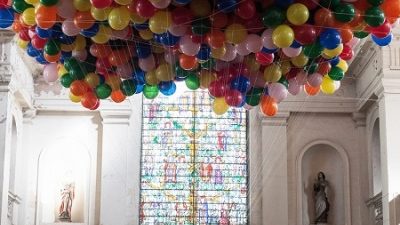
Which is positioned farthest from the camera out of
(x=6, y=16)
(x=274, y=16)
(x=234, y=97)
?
(x=234, y=97)

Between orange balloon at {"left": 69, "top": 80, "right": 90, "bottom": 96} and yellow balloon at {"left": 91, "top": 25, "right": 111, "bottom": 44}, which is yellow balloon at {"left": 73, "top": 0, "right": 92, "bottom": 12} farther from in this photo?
orange balloon at {"left": 69, "top": 80, "right": 90, "bottom": 96}

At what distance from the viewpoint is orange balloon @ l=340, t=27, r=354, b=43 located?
28.9 feet

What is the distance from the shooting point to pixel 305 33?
866 centimetres

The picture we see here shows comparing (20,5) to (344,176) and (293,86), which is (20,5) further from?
(344,176)

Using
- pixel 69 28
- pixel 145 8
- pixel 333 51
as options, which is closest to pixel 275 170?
pixel 333 51

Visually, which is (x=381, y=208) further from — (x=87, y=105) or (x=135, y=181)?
(x=87, y=105)

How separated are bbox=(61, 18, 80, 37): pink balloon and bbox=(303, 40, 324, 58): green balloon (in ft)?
7.38

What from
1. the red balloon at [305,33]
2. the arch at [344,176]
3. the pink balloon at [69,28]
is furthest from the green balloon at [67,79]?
the arch at [344,176]

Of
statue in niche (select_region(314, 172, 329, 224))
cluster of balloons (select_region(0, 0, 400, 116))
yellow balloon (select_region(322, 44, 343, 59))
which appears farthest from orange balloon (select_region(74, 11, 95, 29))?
statue in niche (select_region(314, 172, 329, 224))

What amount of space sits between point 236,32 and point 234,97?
1.35m

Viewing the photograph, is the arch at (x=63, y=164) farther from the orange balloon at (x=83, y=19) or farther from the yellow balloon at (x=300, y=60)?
the orange balloon at (x=83, y=19)

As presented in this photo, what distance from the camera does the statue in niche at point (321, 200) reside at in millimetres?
17812

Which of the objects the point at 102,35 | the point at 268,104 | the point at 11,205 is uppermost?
the point at 102,35

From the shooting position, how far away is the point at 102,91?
394 inches
